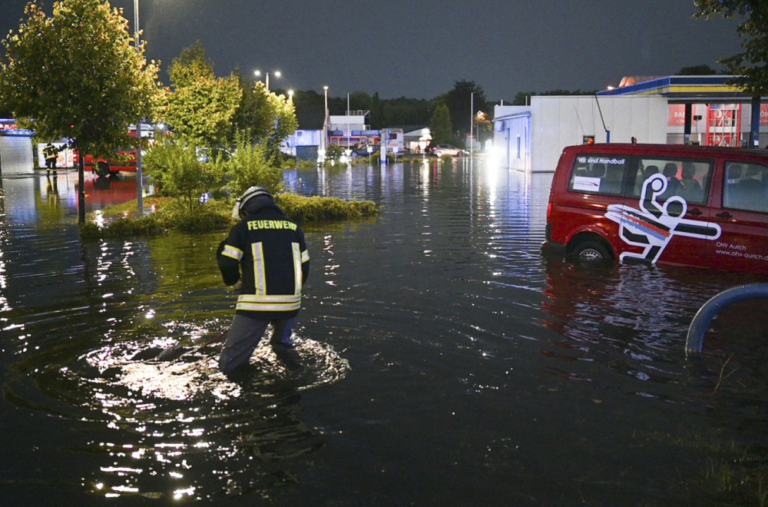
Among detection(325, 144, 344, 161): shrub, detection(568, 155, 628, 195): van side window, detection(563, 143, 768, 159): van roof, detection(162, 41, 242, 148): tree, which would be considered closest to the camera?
detection(563, 143, 768, 159): van roof

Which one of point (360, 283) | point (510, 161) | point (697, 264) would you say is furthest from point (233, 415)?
point (510, 161)

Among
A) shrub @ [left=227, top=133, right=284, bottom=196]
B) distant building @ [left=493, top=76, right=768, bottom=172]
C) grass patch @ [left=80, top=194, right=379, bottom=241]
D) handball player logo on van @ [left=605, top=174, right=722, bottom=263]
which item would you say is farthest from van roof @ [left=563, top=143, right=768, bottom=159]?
distant building @ [left=493, top=76, right=768, bottom=172]

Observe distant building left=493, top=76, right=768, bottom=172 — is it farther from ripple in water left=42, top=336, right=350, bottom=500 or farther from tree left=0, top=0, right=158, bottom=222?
ripple in water left=42, top=336, right=350, bottom=500

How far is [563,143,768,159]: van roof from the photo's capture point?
1084 cm

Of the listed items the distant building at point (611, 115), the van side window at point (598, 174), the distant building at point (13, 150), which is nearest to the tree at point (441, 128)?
the distant building at point (611, 115)

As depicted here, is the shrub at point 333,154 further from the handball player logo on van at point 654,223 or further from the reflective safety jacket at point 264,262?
the reflective safety jacket at point 264,262

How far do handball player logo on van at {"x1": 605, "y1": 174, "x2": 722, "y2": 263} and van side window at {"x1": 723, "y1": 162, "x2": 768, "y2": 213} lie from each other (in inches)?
18.0

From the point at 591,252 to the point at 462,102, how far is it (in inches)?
6334

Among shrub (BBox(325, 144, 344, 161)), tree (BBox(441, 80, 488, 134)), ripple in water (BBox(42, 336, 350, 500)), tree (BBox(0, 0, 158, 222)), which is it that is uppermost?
tree (BBox(441, 80, 488, 134))

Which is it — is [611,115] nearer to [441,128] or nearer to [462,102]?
[441,128]

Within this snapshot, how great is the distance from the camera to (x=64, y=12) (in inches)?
723

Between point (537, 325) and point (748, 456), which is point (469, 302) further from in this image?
point (748, 456)

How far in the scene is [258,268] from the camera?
6.50m

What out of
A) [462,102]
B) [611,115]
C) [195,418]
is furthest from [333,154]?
[462,102]
